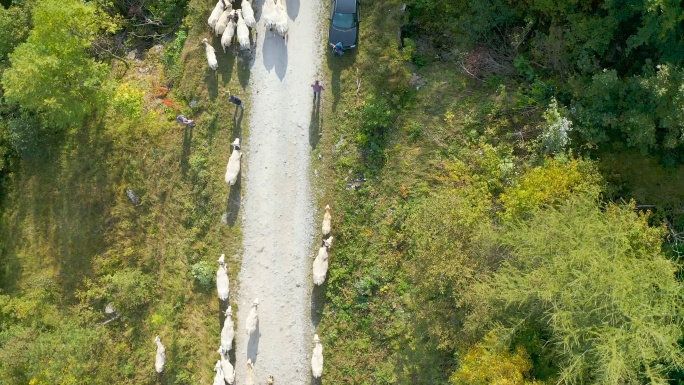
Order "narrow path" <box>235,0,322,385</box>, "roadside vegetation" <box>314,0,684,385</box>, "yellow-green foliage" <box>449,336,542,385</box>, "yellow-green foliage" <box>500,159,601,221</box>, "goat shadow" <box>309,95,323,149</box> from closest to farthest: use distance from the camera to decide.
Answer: "roadside vegetation" <box>314,0,684,385</box>, "yellow-green foliage" <box>449,336,542,385</box>, "yellow-green foliage" <box>500,159,601,221</box>, "narrow path" <box>235,0,322,385</box>, "goat shadow" <box>309,95,323,149</box>

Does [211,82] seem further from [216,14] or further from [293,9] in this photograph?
[293,9]

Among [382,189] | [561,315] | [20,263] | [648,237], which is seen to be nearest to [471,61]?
[382,189]

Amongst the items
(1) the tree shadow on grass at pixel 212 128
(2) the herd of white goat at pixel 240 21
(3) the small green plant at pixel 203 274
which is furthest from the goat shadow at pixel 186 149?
(3) the small green plant at pixel 203 274

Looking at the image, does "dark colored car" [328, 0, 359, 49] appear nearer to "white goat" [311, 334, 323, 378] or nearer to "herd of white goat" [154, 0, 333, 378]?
"herd of white goat" [154, 0, 333, 378]

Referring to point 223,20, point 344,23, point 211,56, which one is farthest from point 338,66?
point 211,56

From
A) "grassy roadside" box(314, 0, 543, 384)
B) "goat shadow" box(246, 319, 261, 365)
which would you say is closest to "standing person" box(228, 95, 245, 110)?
"grassy roadside" box(314, 0, 543, 384)

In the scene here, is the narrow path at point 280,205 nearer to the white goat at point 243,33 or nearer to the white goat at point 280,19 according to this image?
the white goat at point 280,19

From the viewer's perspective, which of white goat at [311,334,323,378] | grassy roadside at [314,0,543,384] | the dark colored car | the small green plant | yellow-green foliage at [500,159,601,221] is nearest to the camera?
yellow-green foliage at [500,159,601,221]
